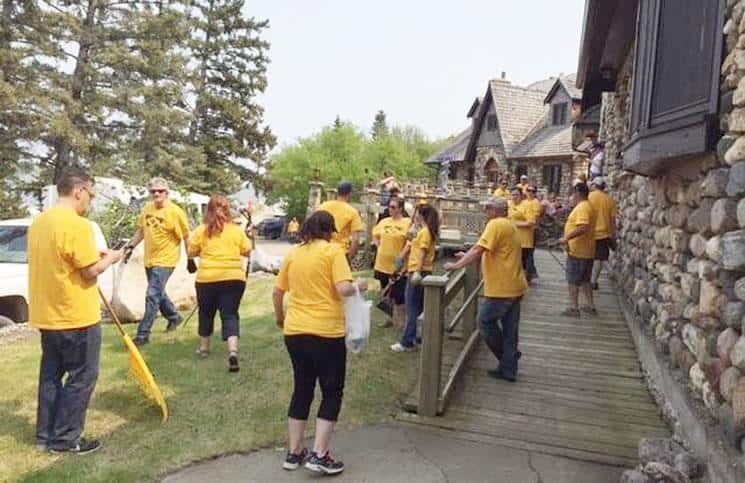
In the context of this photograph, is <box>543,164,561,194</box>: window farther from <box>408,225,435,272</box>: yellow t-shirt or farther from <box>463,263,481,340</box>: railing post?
<box>408,225,435,272</box>: yellow t-shirt

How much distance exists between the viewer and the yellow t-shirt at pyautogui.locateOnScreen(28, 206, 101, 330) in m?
3.80

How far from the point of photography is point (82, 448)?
3951mm

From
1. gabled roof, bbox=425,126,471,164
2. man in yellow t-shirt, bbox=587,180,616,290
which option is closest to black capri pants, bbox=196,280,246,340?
man in yellow t-shirt, bbox=587,180,616,290

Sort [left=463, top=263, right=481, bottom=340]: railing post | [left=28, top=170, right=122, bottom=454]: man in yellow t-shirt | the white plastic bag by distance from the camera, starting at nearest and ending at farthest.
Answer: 1. the white plastic bag
2. [left=28, top=170, right=122, bottom=454]: man in yellow t-shirt
3. [left=463, top=263, right=481, bottom=340]: railing post

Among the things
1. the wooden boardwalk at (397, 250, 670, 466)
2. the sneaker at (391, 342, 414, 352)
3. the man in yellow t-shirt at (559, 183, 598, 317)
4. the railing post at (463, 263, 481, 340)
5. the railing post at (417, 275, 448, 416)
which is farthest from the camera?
the man in yellow t-shirt at (559, 183, 598, 317)

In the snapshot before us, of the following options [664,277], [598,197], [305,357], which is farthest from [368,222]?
[305,357]

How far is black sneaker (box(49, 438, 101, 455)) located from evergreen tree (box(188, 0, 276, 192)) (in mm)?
27363

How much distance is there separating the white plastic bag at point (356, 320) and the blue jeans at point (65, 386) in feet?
5.56

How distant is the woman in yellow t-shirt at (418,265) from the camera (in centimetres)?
631

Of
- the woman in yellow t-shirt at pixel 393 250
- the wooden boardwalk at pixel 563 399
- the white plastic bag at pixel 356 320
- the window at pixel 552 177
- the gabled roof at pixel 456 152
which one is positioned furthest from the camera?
the gabled roof at pixel 456 152

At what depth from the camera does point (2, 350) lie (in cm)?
655

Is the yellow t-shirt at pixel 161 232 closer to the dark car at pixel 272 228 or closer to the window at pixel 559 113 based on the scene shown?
the window at pixel 559 113

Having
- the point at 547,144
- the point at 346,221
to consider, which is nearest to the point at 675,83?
the point at 346,221

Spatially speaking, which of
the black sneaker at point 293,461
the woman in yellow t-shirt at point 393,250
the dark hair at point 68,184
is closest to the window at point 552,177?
the woman in yellow t-shirt at point 393,250
